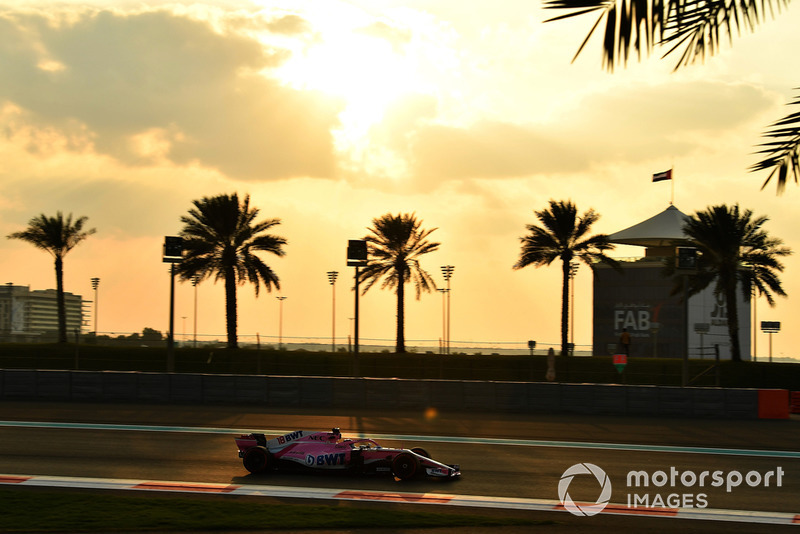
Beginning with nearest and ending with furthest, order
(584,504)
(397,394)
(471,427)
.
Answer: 1. (584,504)
2. (471,427)
3. (397,394)

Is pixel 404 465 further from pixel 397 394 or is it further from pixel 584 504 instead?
pixel 397 394

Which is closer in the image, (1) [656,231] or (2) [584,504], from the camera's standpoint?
(2) [584,504]

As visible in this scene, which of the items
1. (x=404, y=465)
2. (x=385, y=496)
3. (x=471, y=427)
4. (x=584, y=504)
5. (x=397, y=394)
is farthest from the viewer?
(x=397, y=394)

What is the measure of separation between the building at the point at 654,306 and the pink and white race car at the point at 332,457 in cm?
6016

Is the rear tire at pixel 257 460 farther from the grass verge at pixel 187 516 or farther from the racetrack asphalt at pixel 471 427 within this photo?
the grass verge at pixel 187 516

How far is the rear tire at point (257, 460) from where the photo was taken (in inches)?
495

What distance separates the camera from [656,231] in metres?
71.8

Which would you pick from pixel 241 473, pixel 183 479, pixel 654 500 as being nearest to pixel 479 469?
pixel 654 500

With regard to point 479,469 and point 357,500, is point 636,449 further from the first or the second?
point 357,500

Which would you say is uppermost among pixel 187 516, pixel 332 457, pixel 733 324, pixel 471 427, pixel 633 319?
pixel 633 319

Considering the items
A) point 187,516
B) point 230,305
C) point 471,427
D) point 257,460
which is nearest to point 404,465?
point 257,460

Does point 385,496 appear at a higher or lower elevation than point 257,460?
lower

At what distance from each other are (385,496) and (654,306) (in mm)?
64249

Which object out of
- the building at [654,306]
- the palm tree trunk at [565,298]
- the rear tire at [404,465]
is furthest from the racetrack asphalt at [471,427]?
the building at [654,306]
